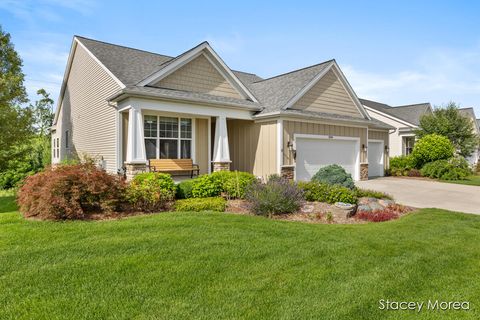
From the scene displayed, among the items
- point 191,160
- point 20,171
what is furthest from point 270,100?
point 20,171

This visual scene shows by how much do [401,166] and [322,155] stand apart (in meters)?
8.62

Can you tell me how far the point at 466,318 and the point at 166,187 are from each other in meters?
7.47

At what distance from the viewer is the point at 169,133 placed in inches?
480

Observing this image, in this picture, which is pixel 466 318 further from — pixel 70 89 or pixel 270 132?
pixel 70 89

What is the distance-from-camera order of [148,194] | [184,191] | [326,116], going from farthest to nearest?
[326,116]
[184,191]
[148,194]

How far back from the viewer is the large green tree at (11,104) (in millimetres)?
14203

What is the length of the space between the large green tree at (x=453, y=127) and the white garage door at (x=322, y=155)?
984cm

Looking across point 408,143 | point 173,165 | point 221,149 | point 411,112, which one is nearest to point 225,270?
point 173,165

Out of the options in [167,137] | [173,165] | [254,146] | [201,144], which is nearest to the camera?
[173,165]

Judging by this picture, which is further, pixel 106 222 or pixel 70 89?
pixel 70 89

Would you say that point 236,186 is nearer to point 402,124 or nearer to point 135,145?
point 135,145

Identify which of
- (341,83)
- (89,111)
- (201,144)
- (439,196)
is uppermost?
(341,83)

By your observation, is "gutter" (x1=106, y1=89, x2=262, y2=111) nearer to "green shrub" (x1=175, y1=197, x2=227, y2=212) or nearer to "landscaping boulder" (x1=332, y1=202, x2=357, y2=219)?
"green shrub" (x1=175, y1=197, x2=227, y2=212)

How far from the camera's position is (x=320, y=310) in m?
3.18
